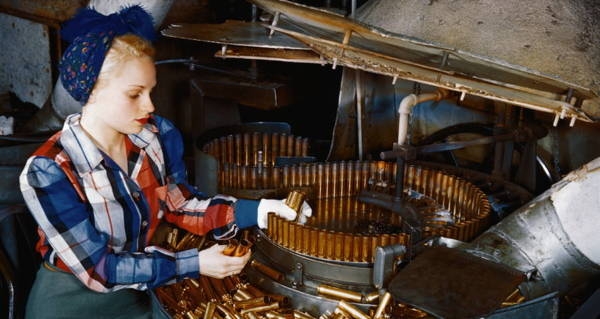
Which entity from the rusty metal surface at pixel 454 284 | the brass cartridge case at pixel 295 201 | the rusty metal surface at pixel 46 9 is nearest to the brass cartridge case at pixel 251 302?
the brass cartridge case at pixel 295 201

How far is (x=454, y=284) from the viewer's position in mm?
2561

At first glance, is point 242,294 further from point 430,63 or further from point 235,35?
point 235,35

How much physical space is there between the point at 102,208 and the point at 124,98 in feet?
1.68

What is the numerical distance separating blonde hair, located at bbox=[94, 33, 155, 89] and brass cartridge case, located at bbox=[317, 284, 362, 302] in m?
1.44

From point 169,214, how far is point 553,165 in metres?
2.99

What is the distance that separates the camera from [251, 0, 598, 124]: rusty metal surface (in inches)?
109

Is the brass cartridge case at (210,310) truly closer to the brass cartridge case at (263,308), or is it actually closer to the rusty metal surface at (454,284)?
the brass cartridge case at (263,308)

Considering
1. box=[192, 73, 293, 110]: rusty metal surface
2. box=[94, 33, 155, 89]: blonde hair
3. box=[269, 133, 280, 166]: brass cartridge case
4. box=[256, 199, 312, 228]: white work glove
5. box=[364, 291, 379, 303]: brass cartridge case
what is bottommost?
box=[364, 291, 379, 303]: brass cartridge case

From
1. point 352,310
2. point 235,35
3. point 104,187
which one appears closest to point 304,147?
point 235,35

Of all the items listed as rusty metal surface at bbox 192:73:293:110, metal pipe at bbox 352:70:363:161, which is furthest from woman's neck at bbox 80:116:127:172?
rusty metal surface at bbox 192:73:293:110

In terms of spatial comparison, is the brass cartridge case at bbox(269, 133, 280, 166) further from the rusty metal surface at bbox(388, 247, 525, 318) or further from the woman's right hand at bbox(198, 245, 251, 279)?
the rusty metal surface at bbox(388, 247, 525, 318)

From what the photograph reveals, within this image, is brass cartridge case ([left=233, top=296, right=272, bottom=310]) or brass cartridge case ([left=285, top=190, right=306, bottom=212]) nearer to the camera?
brass cartridge case ([left=233, top=296, right=272, bottom=310])

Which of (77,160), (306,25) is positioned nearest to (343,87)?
(306,25)

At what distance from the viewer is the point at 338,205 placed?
12.7 feet
